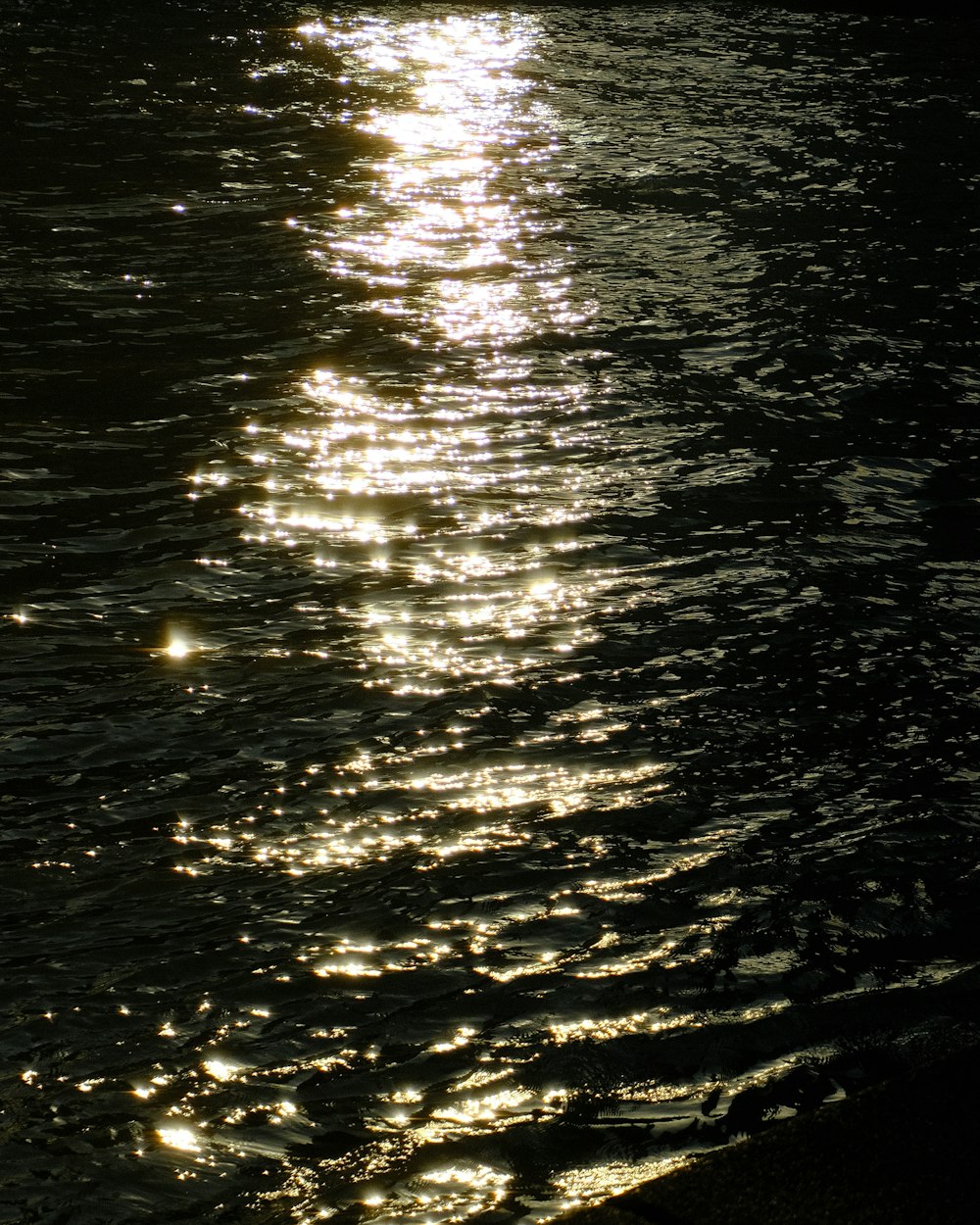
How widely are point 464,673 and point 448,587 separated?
49 centimetres

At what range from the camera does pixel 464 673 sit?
380 centimetres

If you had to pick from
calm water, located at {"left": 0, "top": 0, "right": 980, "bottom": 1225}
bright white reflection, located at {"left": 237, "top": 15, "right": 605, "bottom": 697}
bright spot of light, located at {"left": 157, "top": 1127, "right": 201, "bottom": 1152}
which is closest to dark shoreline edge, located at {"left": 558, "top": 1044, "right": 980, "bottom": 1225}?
calm water, located at {"left": 0, "top": 0, "right": 980, "bottom": 1225}

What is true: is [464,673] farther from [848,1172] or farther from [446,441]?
[848,1172]

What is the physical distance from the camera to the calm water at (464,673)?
2525 mm

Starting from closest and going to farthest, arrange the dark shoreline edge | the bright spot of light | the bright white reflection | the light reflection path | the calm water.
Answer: the dark shoreline edge
the bright spot of light
the calm water
the light reflection path
the bright white reflection

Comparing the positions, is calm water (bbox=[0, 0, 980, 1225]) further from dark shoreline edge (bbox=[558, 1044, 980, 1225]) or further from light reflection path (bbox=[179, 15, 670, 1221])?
dark shoreline edge (bbox=[558, 1044, 980, 1225])

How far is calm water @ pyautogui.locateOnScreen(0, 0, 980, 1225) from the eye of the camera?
2525 millimetres

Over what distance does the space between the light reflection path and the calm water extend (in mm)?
14

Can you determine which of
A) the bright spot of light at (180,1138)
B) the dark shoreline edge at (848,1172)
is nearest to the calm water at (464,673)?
the bright spot of light at (180,1138)

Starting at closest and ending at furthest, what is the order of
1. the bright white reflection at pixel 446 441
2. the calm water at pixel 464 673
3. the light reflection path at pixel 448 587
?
1. the calm water at pixel 464 673
2. the light reflection path at pixel 448 587
3. the bright white reflection at pixel 446 441

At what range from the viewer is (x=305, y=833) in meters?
3.17

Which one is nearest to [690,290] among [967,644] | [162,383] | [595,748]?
[162,383]

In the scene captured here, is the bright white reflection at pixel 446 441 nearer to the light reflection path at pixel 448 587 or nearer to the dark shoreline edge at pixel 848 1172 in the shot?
the light reflection path at pixel 448 587

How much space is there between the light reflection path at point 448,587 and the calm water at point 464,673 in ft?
0.04
